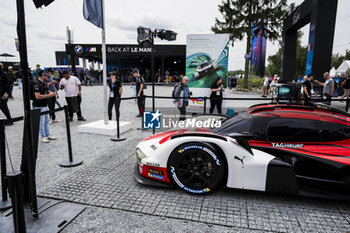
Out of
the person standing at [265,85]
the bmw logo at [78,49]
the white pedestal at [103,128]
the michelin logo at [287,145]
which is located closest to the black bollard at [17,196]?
the michelin logo at [287,145]

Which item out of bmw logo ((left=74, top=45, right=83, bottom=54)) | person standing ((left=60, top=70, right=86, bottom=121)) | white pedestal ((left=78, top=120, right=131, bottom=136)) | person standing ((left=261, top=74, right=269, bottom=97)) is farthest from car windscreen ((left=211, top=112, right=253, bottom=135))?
bmw logo ((left=74, top=45, right=83, bottom=54))

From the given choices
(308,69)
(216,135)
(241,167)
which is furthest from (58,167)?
(308,69)

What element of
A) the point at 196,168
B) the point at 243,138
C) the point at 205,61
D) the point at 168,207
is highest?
the point at 205,61

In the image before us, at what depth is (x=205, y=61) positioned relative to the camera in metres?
8.44

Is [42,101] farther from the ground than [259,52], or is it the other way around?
[259,52]

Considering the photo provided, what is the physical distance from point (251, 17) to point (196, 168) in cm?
2286

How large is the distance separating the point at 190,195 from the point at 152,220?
0.70 metres

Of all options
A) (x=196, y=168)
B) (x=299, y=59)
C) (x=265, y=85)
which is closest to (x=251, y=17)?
(x=265, y=85)

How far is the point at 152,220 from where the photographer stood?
2.54 meters

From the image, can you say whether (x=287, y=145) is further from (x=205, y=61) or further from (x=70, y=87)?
(x=70, y=87)

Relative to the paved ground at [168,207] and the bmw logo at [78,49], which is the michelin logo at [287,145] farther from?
the bmw logo at [78,49]

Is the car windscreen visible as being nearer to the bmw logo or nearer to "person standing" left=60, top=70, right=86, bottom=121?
"person standing" left=60, top=70, right=86, bottom=121

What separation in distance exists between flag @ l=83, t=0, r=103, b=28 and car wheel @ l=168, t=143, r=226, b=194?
4812 millimetres

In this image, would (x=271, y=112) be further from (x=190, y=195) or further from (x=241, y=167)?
(x=190, y=195)
